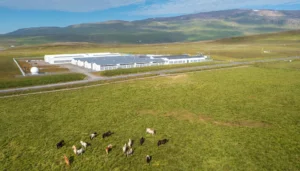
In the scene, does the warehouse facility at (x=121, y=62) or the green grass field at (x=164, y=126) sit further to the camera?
the warehouse facility at (x=121, y=62)

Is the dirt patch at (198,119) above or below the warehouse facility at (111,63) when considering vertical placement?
below

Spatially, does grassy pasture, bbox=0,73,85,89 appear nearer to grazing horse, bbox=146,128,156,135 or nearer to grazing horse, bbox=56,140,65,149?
grazing horse, bbox=56,140,65,149

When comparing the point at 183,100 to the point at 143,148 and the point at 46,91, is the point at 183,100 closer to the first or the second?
the point at 143,148

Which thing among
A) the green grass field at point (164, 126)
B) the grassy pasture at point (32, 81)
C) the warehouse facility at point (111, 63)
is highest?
the warehouse facility at point (111, 63)

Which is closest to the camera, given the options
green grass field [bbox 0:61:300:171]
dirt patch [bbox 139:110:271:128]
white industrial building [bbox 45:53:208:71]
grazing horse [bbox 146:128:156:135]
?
green grass field [bbox 0:61:300:171]

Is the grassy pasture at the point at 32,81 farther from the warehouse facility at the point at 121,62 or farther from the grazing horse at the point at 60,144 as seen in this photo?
the grazing horse at the point at 60,144

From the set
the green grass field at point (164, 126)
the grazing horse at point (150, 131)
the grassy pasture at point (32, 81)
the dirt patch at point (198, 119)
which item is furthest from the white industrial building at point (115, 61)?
the grazing horse at point (150, 131)

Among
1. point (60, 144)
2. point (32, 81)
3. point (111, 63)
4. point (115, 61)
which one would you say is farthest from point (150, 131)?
point (115, 61)

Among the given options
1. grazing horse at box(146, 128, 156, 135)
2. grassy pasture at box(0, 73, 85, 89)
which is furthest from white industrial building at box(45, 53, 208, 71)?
grazing horse at box(146, 128, 156, 135)
